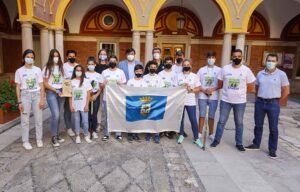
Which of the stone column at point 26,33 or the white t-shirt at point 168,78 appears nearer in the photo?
the white t-shirt at point 168,78

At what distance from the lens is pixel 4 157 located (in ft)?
13.7

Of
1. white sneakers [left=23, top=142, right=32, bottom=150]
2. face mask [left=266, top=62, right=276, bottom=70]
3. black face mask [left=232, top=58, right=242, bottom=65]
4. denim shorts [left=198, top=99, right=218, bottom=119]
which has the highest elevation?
black face mask [left=232, top=58, right=242, bottom=65]

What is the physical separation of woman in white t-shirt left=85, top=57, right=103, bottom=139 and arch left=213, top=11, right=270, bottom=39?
10587mm

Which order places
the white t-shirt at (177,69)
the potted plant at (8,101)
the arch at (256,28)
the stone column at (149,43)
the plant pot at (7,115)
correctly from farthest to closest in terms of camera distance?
the arch at (256,28) < the stone column at (149,43) < the potted plant at (8,101) < the plant pot at (7,115) < the white t-shirt at (177,69)

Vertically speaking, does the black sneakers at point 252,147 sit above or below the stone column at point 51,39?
below

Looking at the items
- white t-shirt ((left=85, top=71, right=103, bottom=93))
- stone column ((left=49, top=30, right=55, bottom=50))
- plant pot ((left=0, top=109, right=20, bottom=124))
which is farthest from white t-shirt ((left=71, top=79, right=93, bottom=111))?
stone column ((left=49, top=30, right=55, bottom=50))

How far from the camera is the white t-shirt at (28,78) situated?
431 centimetres

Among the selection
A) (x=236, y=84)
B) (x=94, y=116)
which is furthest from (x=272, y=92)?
(x=94, y=116)

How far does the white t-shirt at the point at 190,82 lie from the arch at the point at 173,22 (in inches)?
372

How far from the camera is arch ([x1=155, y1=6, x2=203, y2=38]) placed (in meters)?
14.0

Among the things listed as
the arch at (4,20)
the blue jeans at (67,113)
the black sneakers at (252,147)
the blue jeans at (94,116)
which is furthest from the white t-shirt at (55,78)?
the arch at (4,20)

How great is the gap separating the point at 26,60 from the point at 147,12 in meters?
7.09

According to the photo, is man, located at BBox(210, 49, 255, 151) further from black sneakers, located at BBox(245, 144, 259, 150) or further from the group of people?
black sneakers, located at BBox(245, 144, 259, 150)

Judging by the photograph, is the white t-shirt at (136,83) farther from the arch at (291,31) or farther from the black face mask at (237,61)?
the arch at (291,31)
